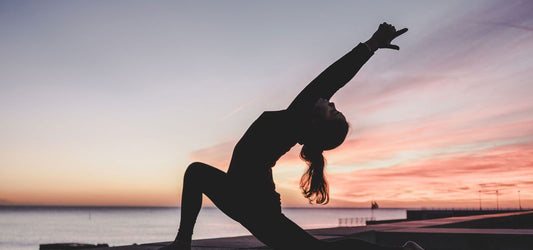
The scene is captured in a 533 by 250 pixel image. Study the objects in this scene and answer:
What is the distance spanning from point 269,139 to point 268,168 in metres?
0.22

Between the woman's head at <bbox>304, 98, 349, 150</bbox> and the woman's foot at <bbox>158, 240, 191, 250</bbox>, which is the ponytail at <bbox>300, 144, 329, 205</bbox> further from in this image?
the woman's foot at <bbox>158, 240, 191, 250</bbox>

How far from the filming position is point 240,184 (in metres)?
2.92

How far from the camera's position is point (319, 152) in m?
3.16

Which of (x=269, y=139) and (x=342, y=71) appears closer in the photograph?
(x=269, y=139)

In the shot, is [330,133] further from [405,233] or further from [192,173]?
[405,233]

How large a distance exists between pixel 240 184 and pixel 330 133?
0.65 m

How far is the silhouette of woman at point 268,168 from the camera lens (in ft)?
9.40

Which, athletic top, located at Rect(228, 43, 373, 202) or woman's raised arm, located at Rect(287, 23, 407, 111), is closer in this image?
athletic top, located at Rect(228, 43, 373, 202)

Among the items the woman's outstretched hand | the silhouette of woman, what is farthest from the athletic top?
the woman's outstretched hand

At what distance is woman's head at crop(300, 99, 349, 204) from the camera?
2.95m

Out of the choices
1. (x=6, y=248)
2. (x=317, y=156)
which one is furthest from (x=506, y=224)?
Result: (x=6, y=248)

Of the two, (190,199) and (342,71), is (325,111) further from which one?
(190,199)

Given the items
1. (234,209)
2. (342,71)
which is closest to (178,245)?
(234,209)

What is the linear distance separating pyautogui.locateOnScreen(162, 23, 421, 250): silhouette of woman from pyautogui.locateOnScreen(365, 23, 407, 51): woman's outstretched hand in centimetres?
34
